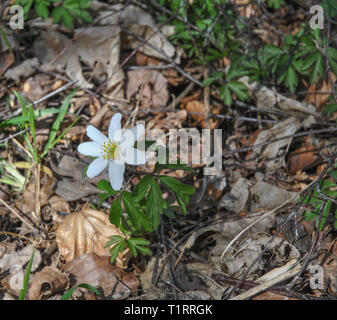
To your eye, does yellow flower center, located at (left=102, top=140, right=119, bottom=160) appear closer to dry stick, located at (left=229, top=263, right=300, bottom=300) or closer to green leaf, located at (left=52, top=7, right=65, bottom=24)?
dry stick, located at (left=229, top=263, right=300, bottom=300)

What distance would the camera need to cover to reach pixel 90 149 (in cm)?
214

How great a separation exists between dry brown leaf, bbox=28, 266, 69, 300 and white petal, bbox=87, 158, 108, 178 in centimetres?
95

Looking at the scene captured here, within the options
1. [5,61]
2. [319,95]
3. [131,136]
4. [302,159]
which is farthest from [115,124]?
[319,95]

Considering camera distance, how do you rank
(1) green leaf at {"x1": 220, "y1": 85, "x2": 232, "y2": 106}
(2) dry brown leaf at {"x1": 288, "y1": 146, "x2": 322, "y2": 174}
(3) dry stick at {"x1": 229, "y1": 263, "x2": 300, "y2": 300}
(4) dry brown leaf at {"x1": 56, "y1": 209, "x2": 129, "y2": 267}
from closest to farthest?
(3) dry stick at {"x1": 229, "y1": 263, "x2": 300, "y2": 300} < (4) dry brown leaf at {"x1": 56, "y1": 209, "x2": 129, "y2": 267} < (2) dry brown leaf at {"x1": 288, "y1": 146, "x2": 322, "y2": 174} < (1) green leaf at {"x1": 220, "y1": 85, "x2": 232, "y2": 106}

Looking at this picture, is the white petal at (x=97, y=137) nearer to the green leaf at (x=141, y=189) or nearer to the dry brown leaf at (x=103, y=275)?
the green leaf at (x=141, y=189)

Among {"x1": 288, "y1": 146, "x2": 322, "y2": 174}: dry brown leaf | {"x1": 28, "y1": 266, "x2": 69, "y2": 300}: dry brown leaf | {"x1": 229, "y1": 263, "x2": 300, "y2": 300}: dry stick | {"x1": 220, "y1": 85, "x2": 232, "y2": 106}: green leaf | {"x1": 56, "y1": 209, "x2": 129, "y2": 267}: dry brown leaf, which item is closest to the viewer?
{"x1": 229, "y1": 263, "x2": 300, "y2": 300}: dry stick

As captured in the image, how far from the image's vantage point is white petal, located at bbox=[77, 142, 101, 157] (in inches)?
83.4

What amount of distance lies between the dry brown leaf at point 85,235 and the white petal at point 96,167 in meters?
0.76

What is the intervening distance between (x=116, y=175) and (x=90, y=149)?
258mm

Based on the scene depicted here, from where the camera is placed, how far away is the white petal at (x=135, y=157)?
204 centimetres

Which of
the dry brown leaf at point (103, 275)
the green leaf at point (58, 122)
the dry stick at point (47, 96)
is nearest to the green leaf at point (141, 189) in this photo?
the dry brown leaf at point (103, 275)

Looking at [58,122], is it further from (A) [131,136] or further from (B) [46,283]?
(B) [46,283]

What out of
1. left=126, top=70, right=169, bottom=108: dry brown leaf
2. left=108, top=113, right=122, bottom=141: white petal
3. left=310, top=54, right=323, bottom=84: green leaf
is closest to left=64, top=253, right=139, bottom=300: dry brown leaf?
left=108, top=113, right=122, bottom=141: white petal

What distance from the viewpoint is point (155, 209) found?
210 cm
